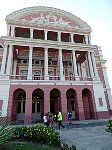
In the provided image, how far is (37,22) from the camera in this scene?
23.8 metres

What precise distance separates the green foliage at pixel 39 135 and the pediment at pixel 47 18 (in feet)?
60.9

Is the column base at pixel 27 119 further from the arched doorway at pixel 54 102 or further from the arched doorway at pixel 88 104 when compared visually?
the arched doorway at pixel 88 104

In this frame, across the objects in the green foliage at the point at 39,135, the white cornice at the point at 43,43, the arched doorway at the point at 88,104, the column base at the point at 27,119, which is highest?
the white cornice at the point at 43,43

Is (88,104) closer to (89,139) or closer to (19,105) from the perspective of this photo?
(19,105)

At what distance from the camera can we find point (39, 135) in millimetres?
8445

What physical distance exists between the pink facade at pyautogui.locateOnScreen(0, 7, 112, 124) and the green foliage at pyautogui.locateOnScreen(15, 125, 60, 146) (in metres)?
8.58

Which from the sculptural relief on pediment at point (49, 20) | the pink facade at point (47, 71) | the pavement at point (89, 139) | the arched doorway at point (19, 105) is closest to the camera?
the pavement at point (89, 139)

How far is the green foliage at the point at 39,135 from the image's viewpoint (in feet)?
26.3

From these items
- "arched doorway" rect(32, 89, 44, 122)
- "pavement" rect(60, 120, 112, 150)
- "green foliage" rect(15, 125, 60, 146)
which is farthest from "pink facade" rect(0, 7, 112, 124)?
"green foliage" rect(15, 125, 60, 146)

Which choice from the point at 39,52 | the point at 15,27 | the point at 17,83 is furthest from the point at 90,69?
the point at 15,27

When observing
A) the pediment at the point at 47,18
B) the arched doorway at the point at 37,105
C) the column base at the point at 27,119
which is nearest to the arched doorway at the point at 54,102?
the arched doorway at the point at 37,105

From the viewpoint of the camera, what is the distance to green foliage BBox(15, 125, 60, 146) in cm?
802

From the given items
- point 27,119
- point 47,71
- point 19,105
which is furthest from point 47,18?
point 27,119

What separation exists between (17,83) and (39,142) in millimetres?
11639
